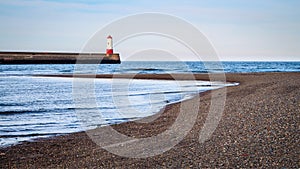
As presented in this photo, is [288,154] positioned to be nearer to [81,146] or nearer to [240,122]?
[240,122]

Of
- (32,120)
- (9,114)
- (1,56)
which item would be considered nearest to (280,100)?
(32,120)

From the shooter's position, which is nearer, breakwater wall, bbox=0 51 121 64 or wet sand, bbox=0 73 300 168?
wet sand, bbox=0 73 300 168

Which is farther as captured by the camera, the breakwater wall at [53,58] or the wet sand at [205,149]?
the breakwater wall at [53,58]

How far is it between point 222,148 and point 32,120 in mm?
8473

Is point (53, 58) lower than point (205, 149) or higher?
higher

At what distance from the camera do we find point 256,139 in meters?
9.55

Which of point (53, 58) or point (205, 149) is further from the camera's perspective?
point (53, 58)

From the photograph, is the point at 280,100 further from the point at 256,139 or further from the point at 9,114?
the point at 9,114

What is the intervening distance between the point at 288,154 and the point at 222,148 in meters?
1.45

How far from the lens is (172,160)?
27.1 ft

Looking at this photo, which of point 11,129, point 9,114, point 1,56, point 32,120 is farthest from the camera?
point 1,56

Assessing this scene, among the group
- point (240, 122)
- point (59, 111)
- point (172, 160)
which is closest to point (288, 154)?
point (172, 160)

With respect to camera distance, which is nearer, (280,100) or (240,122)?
(240,122)

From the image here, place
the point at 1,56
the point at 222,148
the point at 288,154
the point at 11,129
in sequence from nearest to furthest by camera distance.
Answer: the point at 288,154
the point at 222,148
the point at 11,129
the point at 1,56
